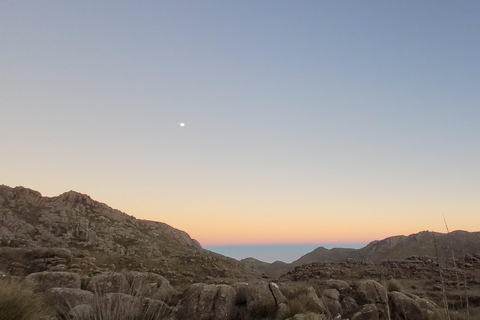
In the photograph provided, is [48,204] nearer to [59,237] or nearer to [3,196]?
[3,196]

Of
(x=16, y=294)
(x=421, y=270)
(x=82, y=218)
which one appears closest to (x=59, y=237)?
(x=82, y=218)

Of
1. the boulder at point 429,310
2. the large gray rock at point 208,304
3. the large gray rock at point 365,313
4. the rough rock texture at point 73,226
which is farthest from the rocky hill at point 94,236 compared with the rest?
the boulder at point 429,310

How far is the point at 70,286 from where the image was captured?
41.8 feet

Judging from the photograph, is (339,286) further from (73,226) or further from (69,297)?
(73,226)

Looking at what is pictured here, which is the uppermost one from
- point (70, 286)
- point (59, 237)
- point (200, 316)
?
point (59, 237)

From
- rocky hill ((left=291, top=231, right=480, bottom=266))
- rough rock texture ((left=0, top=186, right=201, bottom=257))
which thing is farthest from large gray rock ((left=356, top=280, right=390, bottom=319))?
rocky hill ((left=291, top=231, right=480, bottom=266))

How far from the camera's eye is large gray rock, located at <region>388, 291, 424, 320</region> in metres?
12.9

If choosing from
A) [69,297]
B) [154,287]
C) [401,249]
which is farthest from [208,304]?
[401,249]

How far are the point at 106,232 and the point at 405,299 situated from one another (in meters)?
36.2

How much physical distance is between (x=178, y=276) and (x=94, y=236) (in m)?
15.3

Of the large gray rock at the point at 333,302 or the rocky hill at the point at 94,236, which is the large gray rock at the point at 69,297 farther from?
the rocky hill at the point at 94,236

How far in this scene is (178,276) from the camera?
28.7 meters

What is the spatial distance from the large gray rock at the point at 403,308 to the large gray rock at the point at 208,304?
6690 millimetres

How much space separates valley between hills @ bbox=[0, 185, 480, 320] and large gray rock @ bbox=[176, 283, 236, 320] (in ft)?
0.13
